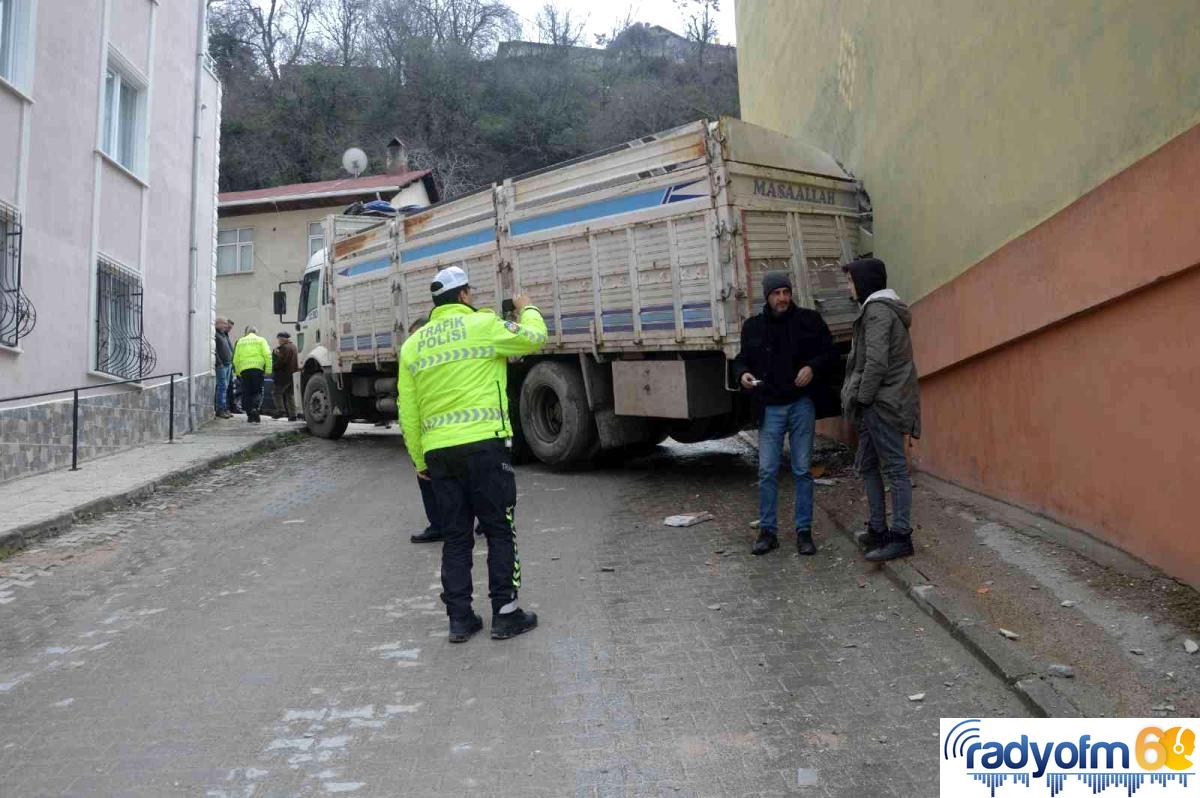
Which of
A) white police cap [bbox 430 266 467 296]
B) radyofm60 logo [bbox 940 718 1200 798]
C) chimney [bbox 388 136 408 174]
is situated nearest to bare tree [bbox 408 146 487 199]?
chimney [bbox 388 136 408 174]

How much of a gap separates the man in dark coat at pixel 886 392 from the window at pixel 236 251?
2640 cm

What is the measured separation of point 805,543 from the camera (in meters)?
5.91

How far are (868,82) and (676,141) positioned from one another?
2448 mm

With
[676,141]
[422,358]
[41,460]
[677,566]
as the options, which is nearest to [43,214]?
[41,460]

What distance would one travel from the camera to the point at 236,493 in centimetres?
952

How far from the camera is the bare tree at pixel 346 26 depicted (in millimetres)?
42594

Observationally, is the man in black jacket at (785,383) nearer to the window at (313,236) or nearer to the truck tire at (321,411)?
the truck tire at (321,411)

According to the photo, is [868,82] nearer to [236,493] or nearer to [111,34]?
[236,493]

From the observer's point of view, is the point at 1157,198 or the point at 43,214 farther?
the point at 43,214

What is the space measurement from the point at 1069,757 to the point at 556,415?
7.28 m

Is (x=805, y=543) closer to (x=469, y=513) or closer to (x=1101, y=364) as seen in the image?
(x=1101, y=364)

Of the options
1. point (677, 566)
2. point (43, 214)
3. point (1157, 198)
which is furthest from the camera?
point (43, 214)

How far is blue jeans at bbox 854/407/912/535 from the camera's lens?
212 inches

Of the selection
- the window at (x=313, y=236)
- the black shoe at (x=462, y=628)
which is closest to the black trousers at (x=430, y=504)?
the black shoe at (x=462, y=628)
